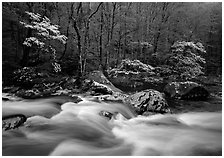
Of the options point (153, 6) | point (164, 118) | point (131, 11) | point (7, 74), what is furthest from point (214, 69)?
point (7, 74)

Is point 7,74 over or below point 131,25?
below

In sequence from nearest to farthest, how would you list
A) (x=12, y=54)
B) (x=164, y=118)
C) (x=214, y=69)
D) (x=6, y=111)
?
(x=6, y=111), (x=164, y=118), (x=12, y=54), (x=214, y=69)

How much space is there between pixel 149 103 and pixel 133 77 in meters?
5.41

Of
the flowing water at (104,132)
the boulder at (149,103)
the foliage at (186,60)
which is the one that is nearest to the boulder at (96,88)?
the flowing water at (104,132)

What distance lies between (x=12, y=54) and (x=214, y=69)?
14.5 m

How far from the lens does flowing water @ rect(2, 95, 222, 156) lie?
10.9 feet

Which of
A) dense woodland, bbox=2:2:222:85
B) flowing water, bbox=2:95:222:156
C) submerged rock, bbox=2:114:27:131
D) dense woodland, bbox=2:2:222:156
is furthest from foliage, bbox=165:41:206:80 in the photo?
submerged rock, bbox=2:114:27:131

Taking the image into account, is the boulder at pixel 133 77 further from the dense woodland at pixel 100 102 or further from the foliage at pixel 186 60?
the foliage at pixel 186 60

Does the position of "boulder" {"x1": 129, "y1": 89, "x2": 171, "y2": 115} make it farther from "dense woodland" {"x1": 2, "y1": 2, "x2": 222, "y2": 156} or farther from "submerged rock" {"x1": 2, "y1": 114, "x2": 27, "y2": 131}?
"submerged rock" {"x1": 2, "y1": 114, "x2": 27, "y2": 131}

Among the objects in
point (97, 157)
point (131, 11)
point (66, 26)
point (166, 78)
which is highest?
point (131, 11)

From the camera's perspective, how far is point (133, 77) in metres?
10.7

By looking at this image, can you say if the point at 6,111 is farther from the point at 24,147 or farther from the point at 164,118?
the point at 164,118

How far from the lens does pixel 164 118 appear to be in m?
4.95

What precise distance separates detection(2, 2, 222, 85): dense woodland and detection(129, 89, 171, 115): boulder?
3.59 meters
